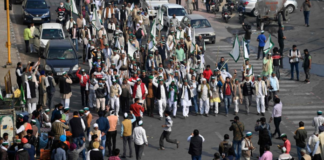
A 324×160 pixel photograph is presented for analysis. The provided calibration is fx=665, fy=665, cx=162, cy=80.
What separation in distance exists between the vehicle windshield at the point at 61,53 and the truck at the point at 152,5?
1135cm

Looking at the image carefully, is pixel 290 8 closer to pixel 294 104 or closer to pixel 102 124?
pixel 294 104

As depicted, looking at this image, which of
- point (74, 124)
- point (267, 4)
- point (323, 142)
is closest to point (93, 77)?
point (74, 124)

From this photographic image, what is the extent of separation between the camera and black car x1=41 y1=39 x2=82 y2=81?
94.6 feet

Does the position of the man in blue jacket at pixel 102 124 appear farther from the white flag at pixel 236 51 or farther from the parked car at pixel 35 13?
the parked car at pixel 35 13

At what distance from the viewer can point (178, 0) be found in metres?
46.0

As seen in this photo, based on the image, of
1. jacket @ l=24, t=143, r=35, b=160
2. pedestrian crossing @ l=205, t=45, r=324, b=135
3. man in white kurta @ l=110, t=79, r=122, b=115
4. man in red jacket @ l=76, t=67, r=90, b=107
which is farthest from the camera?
man in red jacket @ l=76, t=67, r=90, b=107

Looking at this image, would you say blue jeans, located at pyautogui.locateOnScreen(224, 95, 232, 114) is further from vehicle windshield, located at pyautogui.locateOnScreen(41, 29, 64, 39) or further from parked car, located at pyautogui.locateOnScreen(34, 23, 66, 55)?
vehicle windshield, located at pyautogui.locateOnScreen(41, 29, 64, 39)

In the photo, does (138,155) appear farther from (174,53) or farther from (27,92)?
(174,53)

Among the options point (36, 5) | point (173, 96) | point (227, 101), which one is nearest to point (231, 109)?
point (227, 101)

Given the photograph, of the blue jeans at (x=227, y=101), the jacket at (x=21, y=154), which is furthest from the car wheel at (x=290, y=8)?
the jacket at (x=21, y=154)

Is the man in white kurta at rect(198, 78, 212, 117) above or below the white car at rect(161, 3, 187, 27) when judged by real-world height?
below

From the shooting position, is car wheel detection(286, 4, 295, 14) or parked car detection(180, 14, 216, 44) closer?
parked car detection(180, 14, 216, 44)

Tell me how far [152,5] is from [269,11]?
735 cm

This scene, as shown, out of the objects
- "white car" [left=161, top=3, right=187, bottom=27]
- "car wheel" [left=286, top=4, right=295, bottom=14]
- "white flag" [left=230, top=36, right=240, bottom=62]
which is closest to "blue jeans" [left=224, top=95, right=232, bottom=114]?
"white flag" [left=230, top=36, right=240, bottom=62]
